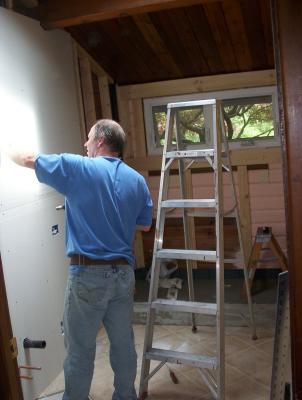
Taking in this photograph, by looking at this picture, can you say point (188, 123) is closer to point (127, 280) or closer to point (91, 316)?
point (127, 280)

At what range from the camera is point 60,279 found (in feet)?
9.32

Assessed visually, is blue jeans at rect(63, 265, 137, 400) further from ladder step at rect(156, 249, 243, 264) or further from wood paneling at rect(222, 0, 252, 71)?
wood paneling at rect(222, 0, 252, 71)

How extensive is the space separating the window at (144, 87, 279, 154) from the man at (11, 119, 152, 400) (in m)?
2.15

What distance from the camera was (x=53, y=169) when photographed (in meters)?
1.92

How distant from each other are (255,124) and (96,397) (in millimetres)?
2876

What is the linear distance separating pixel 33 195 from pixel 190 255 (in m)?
0.99

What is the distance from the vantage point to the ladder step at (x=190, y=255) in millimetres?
2344

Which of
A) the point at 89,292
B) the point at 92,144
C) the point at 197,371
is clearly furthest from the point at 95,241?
the point at 197,371

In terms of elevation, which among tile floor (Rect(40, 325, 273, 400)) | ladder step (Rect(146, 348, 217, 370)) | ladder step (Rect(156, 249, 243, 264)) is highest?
ladder step (Rect(156, 249, 243, 264))

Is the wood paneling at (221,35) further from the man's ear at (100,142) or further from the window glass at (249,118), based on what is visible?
the man's ear at (100,142)

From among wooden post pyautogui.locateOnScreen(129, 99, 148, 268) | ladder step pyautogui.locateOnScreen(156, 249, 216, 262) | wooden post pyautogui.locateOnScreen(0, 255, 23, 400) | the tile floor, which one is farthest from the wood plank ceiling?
the tile floor

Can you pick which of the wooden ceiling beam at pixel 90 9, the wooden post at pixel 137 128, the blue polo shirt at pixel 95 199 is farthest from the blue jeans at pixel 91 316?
the wooden post at pixel 137 128

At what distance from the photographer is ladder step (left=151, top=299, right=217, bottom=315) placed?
2.31 meters

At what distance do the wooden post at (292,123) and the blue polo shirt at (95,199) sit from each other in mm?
1160
